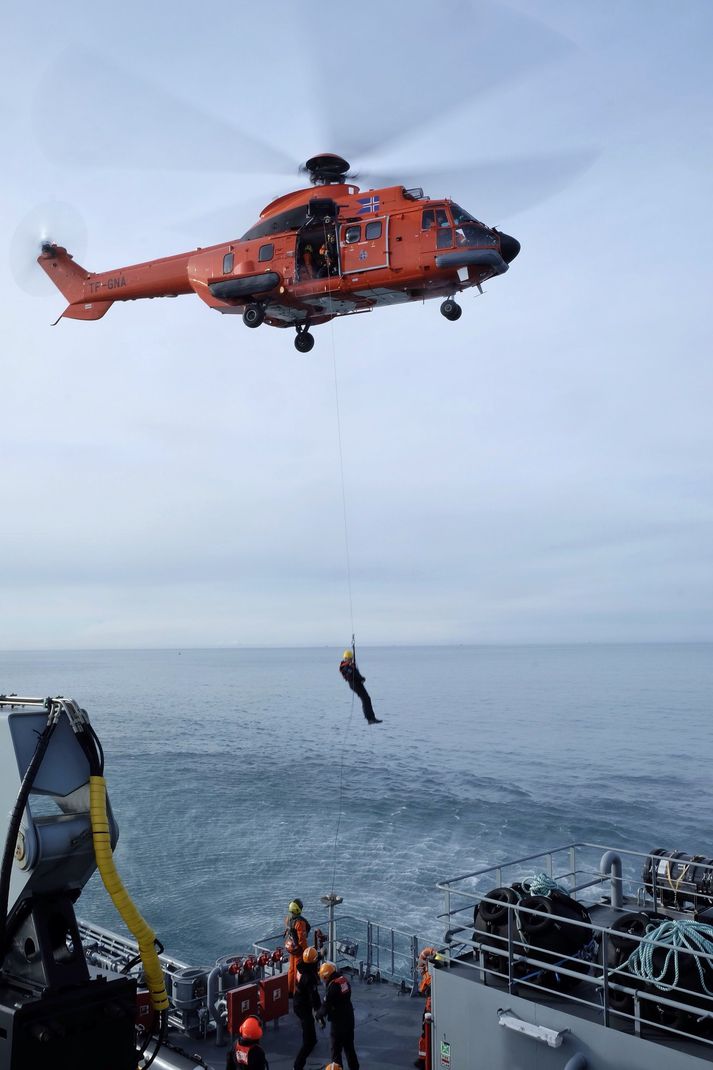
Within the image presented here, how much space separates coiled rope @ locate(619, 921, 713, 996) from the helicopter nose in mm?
11843

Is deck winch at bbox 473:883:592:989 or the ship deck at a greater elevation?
deck winch at bbox 473:883:592:989

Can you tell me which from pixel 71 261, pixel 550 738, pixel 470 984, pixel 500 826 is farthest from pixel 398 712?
pixel 470 984

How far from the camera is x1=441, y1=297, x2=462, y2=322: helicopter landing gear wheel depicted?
622 inches

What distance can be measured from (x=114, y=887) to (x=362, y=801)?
3290 cm

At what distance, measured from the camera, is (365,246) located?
50.0ft

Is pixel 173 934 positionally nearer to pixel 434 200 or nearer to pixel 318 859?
pixel 318 859

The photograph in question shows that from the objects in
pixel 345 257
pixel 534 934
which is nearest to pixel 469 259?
pixel 345 257

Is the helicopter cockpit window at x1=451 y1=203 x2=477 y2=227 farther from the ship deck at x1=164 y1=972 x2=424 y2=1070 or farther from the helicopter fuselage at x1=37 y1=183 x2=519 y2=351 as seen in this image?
the ship deck at x1=164 y1=972 x2=424 y2=1070

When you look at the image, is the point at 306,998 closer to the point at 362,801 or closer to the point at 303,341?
the point at 303,341

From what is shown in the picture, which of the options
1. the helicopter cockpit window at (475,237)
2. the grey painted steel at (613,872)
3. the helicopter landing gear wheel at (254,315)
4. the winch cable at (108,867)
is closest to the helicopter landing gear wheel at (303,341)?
the helicopter landing gear wheel at (254,315)

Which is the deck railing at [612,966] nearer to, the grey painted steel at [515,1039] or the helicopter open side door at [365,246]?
→ the grey painted steel at [515,1039]

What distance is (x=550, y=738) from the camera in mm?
59125

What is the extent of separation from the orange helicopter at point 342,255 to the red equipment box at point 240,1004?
37.5ft

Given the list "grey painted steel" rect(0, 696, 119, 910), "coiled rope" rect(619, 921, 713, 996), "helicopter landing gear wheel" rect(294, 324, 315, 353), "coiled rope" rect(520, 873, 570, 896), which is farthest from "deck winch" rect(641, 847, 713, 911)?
"helicopter landing gear wheel" rect(294, 324, 315, 353)
